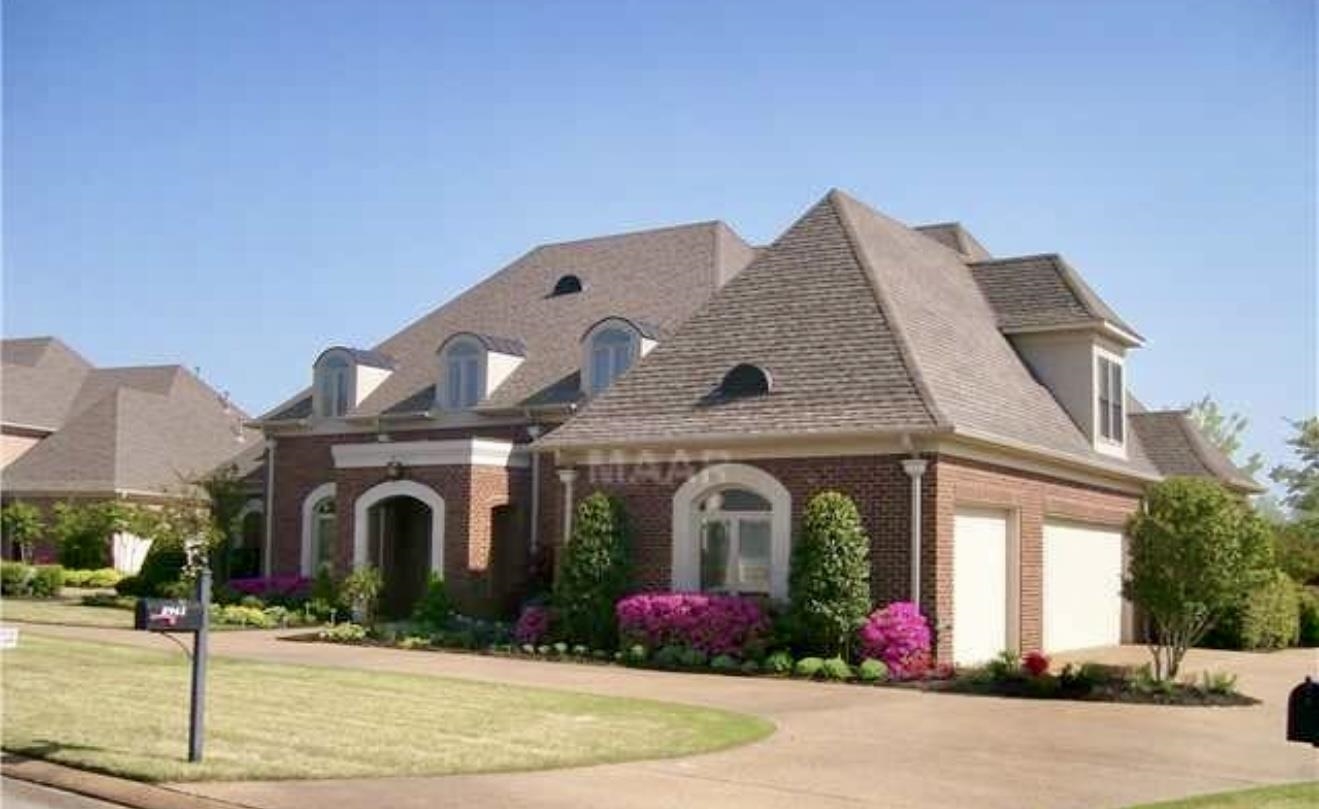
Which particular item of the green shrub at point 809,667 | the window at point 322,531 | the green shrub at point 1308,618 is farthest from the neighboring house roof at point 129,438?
the green shrub at point 1308,618

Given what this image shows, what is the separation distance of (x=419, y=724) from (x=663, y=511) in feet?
32.2

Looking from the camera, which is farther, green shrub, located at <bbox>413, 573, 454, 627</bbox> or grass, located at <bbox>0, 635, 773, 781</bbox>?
green shrub, located at <bbox>413, 573, 454, 627</bbox>

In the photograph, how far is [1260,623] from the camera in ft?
86.3

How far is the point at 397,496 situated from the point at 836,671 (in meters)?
11.6

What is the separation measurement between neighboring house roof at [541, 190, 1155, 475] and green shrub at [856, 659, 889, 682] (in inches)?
128

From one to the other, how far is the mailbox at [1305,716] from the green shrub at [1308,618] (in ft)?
82.5

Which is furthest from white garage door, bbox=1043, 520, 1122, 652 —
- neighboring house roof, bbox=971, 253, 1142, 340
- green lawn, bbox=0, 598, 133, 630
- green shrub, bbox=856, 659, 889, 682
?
green lawn, bbox=0, 598, 133, 630

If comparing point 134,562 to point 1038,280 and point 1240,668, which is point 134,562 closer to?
point 1038,280

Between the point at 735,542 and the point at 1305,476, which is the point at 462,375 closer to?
the point at 735,542

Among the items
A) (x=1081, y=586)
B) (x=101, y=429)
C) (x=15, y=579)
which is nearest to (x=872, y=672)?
(x=1081, y=586)

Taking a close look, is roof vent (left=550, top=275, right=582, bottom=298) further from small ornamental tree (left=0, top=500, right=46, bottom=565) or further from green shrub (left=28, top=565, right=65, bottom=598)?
small ornamental tree (left=0, top=500, right=46, bottom=565)

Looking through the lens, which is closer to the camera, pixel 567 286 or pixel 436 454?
pixel 436 454

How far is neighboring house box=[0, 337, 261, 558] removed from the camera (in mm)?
42375

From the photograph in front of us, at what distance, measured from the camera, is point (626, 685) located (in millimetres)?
17109
